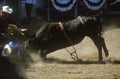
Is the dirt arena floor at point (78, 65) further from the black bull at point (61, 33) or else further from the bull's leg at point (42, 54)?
the black bull at point (61, 33)

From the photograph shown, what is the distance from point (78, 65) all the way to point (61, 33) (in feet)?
5.00

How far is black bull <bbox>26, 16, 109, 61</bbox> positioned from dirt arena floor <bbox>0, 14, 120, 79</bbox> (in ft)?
1.26

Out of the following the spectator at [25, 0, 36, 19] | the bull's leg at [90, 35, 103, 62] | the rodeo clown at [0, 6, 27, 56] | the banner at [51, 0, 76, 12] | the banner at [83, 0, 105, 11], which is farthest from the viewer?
the banner at [83, 0, 105, 11]

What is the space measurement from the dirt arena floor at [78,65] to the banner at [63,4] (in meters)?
4.40

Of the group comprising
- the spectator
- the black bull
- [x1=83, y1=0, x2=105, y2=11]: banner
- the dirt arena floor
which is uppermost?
the spectator

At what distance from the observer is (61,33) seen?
1586cm

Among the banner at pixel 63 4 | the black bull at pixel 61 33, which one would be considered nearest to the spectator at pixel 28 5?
the banner at pixel 63 4

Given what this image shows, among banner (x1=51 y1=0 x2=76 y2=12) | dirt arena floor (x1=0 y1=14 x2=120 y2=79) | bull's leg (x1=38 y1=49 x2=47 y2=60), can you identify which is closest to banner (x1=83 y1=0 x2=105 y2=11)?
banner (x1=51 y1=0 x2=76 y2=12)

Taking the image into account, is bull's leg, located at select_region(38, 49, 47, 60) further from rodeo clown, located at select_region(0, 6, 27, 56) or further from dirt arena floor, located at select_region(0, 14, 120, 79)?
rodeo clown, located at select_region(0, 6, 27, 56)

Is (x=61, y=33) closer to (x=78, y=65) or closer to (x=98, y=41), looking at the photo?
(x=98, y=41)

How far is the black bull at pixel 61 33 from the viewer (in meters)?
15.8

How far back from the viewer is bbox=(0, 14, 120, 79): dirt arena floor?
12789mm

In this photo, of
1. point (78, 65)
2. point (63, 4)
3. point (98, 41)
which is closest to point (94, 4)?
point (63, 4)

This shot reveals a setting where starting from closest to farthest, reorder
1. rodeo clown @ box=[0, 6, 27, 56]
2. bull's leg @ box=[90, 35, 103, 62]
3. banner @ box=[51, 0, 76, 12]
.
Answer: rodeo clown @ box=[0, 6, 27, 56], bull's leg @ box=[90, 35, 103, 62], banner @ box=[51, 0, 76, 12]
